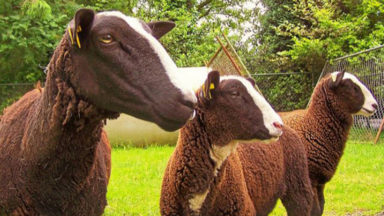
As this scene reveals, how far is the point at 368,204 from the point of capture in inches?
254

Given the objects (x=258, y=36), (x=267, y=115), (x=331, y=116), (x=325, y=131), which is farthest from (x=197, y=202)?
(x=258, y=36)

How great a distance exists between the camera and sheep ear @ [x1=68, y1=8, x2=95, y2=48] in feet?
7.22

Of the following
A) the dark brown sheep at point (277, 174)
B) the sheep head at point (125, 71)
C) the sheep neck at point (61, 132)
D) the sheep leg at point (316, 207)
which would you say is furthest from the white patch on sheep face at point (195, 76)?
the sheep leg at point (316, 207)

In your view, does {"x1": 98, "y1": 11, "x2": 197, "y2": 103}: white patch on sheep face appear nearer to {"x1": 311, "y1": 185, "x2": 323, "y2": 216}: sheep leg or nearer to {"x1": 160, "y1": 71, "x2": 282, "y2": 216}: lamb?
{"x1": 160, "y1": 71, "x2": 282, "y2": 216}: lamb

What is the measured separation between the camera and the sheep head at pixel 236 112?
3.85 meters

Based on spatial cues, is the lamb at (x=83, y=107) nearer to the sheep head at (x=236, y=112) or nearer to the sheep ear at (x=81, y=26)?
the sheep ear at (x=81, y=26)

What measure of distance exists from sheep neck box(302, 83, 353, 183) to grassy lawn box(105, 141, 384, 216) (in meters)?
0.89

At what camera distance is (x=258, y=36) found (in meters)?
20.4

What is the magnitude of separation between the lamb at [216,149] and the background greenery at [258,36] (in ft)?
24.9

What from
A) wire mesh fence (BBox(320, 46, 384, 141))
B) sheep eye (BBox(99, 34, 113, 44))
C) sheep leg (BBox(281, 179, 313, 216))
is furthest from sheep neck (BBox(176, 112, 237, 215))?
wire mesh fence (BBox(320, 46, 384, 141))

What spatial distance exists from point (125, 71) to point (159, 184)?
5.29m

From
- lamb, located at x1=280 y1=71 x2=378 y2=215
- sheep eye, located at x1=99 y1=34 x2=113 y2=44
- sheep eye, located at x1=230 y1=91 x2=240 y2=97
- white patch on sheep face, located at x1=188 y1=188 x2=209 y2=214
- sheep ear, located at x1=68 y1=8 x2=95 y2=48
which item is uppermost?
sheep ear, located at x1=68 y1=8 x2=95 y2=48

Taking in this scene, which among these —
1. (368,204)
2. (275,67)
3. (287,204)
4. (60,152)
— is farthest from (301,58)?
(60,152)

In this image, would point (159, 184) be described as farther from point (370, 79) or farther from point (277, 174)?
point (370, 79)
